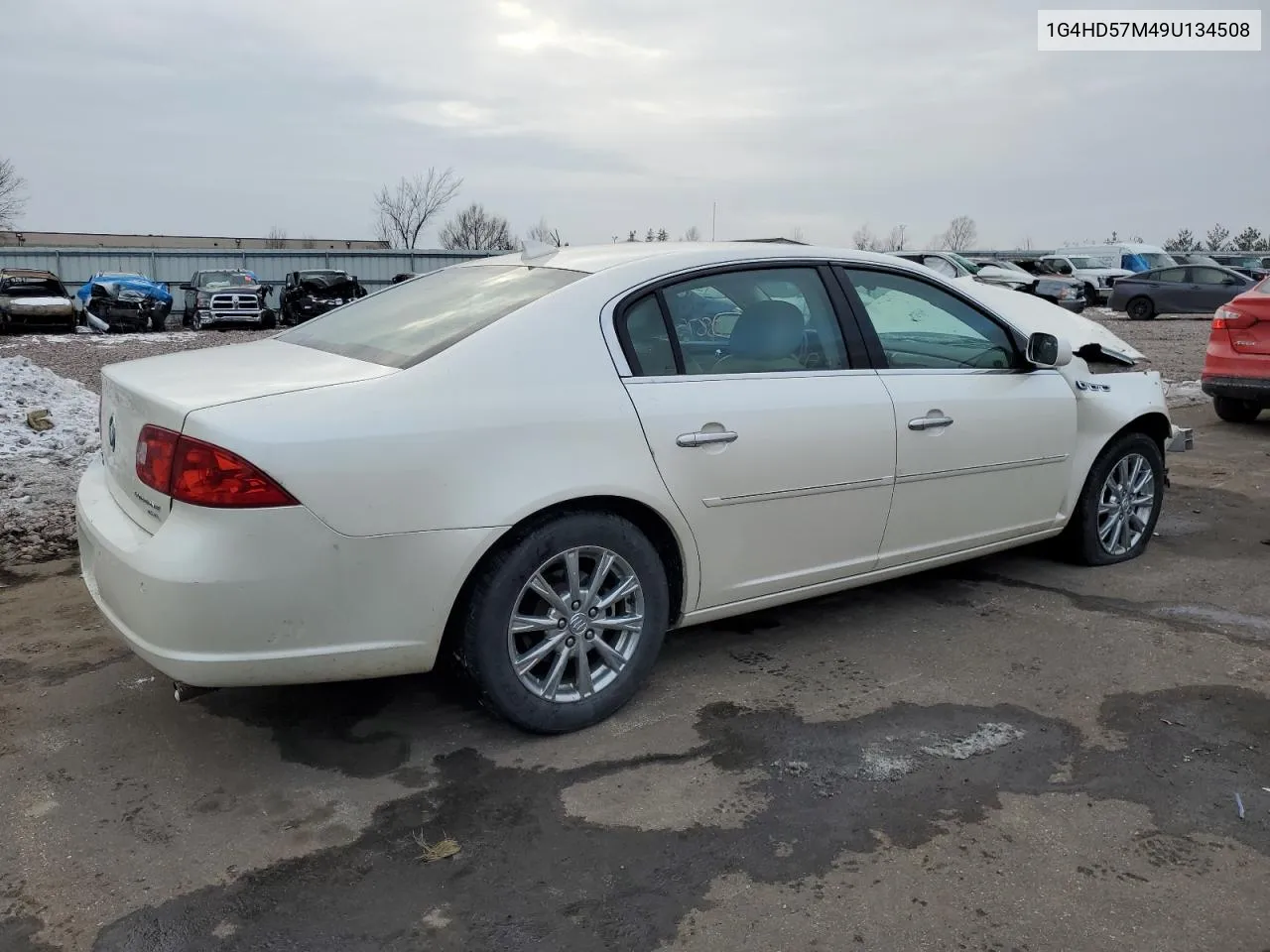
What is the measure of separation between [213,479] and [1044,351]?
132 inches

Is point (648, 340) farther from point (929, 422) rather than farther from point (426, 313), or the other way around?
point (929, 422)

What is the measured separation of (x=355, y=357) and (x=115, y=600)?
3.36 feet

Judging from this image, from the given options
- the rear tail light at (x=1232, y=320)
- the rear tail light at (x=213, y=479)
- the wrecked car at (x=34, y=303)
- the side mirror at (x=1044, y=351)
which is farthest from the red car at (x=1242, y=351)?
the wrecked car at (x=34, y=303)

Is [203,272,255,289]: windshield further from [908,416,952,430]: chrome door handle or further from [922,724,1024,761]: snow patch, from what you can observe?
[922,724,1024,761]: snow patch

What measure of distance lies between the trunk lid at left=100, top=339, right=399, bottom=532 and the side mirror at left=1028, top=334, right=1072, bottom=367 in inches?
109

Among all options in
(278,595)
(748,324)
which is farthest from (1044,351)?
(278,595)

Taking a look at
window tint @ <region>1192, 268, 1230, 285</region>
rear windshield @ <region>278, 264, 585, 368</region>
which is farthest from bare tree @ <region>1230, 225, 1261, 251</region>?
rear windshield @ <region>278, 264, 585, 368</region>

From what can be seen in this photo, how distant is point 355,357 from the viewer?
3381 millimetres

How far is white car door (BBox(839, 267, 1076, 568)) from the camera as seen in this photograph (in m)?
4.04

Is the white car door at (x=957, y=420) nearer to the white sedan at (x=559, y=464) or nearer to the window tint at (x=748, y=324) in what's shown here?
the white sedan at (x=559, y=464)

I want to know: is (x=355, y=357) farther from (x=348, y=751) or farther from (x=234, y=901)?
(x=234, y=901)

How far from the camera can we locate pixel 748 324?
149 inches

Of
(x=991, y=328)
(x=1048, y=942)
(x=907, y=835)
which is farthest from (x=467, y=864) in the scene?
(x=991, y=328)

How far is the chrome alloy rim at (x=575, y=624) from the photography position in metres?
3.22
